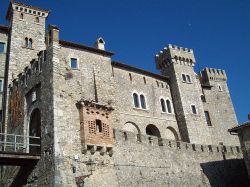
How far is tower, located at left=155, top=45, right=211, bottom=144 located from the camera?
3309 cm

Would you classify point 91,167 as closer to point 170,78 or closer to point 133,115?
point 133,115

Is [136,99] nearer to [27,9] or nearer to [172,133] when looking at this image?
[172,133]

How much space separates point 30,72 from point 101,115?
19.8 feet

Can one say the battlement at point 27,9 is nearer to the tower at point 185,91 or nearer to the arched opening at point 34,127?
the arched opening at point 34,127

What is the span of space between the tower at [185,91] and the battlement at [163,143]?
3.41 meters

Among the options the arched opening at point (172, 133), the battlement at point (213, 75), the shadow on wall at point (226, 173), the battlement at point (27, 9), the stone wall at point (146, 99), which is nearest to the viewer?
the shadow on wall at point (226, 173)

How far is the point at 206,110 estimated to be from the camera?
39.7 metres

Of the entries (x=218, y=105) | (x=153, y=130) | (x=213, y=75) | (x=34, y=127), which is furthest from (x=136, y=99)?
(x=213, y=75)

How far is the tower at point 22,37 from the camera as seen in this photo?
2645 centimetres

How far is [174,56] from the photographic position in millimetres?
36156

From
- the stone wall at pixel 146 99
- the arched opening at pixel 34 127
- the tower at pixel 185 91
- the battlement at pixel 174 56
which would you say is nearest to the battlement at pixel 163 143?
the tower at pixel 185 91

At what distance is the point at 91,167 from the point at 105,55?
12.2 meters

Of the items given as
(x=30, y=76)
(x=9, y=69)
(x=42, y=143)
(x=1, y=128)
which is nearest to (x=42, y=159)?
(x=42, y=143)

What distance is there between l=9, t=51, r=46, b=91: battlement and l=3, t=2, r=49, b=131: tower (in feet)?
5.33
